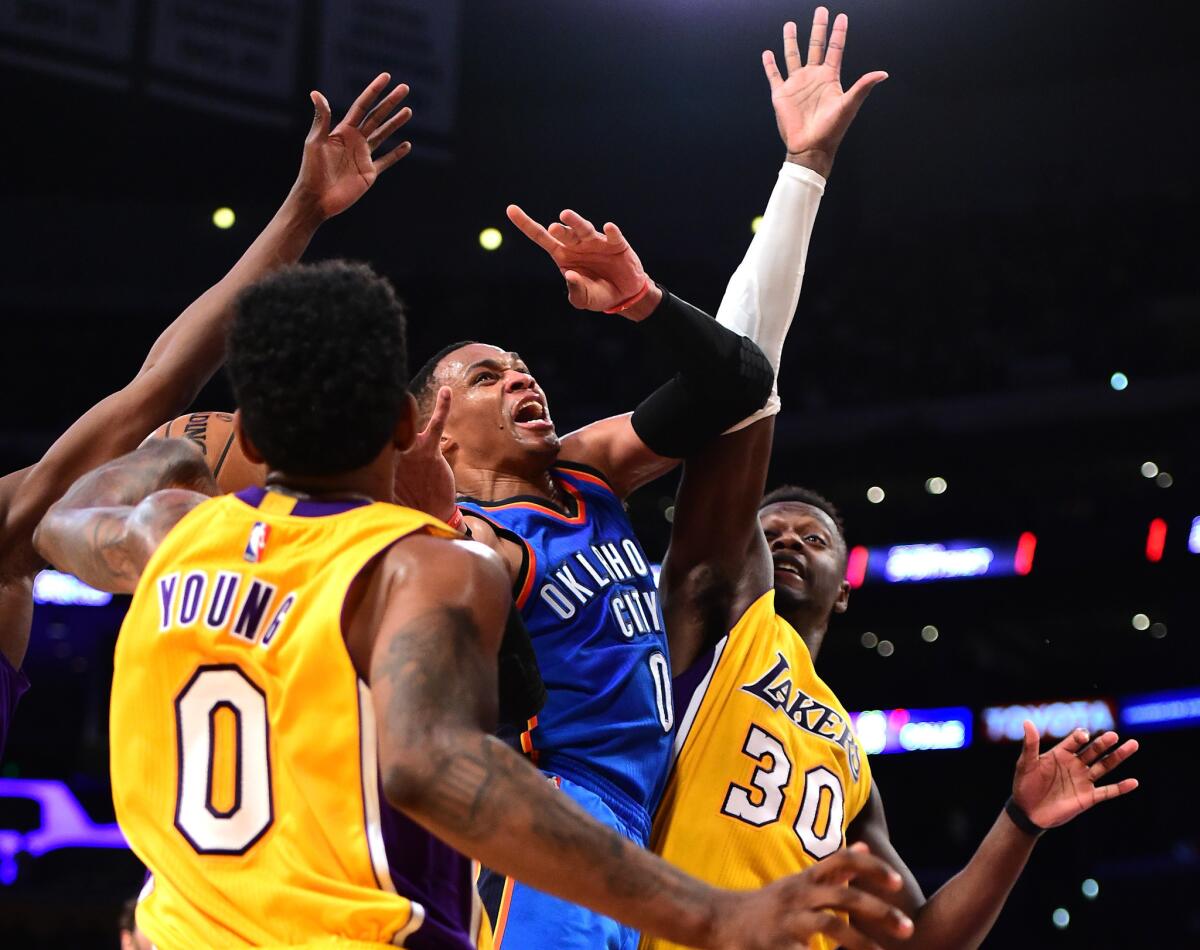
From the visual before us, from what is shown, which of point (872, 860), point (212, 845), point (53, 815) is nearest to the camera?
point (872, 860)

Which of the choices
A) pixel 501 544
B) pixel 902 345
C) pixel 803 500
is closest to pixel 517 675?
pixel 501 544

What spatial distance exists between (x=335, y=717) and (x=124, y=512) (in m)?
0.54

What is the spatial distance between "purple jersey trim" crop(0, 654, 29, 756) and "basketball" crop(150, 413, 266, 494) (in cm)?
58

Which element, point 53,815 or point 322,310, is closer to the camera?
point 322,310

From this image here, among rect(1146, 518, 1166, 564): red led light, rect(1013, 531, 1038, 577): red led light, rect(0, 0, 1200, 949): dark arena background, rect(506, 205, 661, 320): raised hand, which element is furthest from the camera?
rect(1013, 531, 1038, 577): red led light

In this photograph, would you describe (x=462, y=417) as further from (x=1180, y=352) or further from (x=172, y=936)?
(x=1180, y=352)

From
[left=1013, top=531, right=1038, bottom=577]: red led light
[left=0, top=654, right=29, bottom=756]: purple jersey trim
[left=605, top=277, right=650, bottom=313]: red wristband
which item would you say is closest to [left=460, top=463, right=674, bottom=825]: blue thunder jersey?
[left=605, top=277, right=650, bottom=313]: red wristband

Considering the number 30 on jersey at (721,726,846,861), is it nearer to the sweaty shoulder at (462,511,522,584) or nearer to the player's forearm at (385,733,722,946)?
the sweaty shoulder at (462,511,522,584)

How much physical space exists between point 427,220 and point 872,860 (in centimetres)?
1507

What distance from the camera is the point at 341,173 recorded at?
11.0ft

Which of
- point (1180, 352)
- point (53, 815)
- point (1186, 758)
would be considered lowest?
point (53, 815)

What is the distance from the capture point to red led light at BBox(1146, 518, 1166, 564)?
16016 mm

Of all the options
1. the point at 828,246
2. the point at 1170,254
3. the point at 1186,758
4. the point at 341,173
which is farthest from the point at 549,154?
the point at 341,173

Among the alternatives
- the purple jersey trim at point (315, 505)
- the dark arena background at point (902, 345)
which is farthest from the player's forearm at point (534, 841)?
the dark arena background at point (902, 345)
